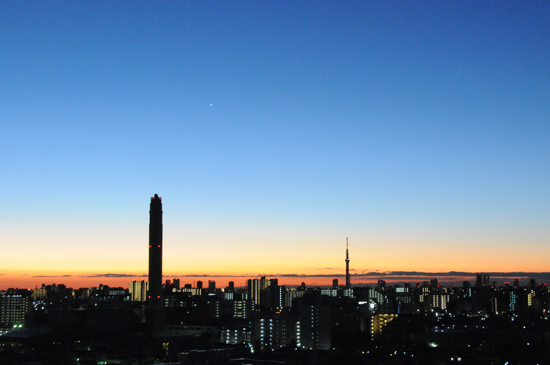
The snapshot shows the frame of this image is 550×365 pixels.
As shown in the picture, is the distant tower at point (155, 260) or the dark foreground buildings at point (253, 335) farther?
the distant tower at point (155, 260)

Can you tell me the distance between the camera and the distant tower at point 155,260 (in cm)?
4034

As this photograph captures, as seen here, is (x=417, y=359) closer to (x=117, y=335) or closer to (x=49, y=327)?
(x=117, y=335)

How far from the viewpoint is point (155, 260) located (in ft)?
132

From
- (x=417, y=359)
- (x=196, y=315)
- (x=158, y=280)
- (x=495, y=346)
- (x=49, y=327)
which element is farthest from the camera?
(x=196, y=315)

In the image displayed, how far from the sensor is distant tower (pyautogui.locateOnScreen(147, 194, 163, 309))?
40.3m

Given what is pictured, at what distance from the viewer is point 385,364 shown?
18906mm

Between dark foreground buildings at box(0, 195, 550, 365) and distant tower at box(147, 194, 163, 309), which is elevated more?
distant tower at box(147, 194, 163, 309)

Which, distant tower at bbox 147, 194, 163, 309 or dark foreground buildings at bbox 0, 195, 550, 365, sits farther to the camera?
distant tower at bbox 147, 194, 163, 309

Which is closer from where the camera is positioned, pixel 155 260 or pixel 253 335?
pixel 253 335

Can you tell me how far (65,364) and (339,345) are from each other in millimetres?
10827

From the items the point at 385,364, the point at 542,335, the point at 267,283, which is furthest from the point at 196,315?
the point at 385,364

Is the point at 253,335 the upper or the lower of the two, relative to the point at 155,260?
lower

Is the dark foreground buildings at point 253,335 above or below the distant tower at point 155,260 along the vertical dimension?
below

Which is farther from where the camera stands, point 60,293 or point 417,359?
point 60,293
